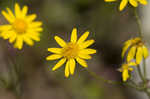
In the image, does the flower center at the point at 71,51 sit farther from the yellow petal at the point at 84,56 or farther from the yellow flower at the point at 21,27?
the yellow flower at the point at 21,27

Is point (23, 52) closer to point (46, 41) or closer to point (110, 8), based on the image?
point (46, 41)

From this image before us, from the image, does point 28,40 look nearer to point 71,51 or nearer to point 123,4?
point 71,51

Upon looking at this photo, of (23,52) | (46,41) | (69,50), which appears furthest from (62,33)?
(69,50)

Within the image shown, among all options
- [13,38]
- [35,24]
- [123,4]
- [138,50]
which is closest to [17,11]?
[35,24]

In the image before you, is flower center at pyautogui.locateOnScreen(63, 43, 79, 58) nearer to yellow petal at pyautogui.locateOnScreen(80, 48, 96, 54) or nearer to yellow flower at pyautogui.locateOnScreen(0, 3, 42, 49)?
yellow petal at pyautogui.locateOnScreen(80, 48, 96, 54)

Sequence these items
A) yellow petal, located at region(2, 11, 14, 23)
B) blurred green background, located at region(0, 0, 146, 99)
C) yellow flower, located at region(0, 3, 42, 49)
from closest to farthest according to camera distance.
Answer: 1. yellow petal, located at region(2, 11, 14, 23)
2. yellow flower, located at region(0, 3, 42, 49)
3. blurred green background, located at region(0, 0, 146, 99)

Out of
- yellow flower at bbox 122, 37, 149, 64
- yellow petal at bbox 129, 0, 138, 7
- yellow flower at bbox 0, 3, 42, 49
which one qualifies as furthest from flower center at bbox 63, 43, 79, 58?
yellow flower at bbox 0, 3, 42, 49
